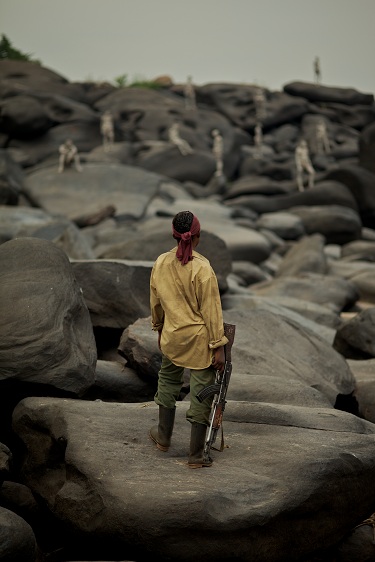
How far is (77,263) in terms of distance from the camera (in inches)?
355

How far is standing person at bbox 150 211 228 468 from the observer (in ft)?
18.0

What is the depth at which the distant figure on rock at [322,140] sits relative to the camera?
3971 centimetres

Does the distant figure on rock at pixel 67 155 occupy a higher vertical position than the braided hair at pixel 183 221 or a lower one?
lower

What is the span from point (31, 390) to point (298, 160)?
24.8m

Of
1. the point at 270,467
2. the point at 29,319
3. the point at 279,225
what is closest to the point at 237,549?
the point at 270,467

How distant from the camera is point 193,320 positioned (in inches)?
219

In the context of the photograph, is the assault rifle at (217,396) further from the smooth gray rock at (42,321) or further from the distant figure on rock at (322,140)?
the distant figure on rock at (322,140)

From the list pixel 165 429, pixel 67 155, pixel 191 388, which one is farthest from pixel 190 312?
pixel 67 155

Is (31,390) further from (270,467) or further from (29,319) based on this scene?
(270,467)

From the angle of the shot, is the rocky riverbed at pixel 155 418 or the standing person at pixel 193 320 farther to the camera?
the standing person at pixel 193 320

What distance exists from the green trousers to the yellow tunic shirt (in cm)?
8

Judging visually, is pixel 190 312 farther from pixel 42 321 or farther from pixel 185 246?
pixel 42 321

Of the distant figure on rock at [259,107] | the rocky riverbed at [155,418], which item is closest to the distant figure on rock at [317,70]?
the distant figure on rock at [259,107]

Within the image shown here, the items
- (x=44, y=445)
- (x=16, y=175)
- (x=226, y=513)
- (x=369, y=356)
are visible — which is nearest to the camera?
(x=226, y=513)
